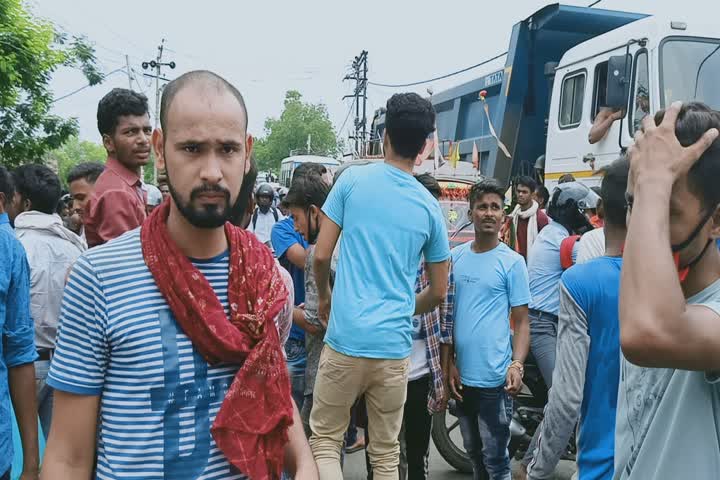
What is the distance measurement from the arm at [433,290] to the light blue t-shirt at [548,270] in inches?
47.8

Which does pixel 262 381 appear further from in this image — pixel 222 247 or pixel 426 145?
pixel 426 145

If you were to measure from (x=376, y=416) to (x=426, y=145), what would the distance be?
142cm

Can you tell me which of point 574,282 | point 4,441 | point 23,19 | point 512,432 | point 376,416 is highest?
point 23,19

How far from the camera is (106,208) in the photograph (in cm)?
275

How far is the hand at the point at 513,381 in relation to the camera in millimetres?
3779

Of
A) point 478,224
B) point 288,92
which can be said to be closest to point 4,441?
point 478,224

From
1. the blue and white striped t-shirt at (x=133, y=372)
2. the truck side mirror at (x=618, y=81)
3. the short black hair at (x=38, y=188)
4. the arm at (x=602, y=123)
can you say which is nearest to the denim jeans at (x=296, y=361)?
the short black hair at (x=38, y=188)

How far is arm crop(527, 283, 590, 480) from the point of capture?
7.44 feet

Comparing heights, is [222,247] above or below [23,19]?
below

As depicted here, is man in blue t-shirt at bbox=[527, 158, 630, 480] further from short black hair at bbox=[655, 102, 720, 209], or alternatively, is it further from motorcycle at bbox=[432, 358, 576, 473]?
motorcycle at bbox=[432, 358, 576, 473]

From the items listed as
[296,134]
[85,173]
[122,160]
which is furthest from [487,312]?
[296,134]

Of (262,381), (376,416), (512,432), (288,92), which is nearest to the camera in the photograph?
(262,381)

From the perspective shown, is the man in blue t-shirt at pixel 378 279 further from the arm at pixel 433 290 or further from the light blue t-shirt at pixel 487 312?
the light blue t-shirt at pixel 487 312

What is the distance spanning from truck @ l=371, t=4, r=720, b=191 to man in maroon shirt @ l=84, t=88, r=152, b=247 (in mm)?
4922
